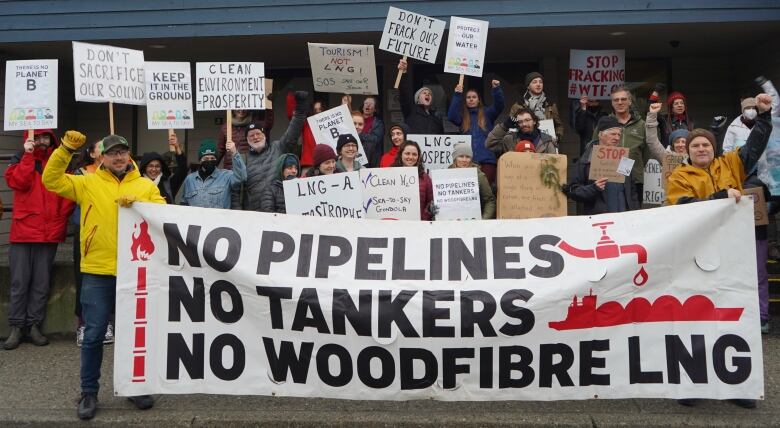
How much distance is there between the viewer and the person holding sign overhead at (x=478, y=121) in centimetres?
782

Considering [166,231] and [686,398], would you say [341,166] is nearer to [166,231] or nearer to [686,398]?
[166,231]

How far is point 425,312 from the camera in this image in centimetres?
457

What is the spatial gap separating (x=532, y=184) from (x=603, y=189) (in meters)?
0.62

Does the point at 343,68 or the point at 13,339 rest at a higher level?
the point at 343,68

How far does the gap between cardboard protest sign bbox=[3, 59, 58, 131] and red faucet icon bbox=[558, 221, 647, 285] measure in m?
4.56

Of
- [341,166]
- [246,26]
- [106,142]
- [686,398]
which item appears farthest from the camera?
[246,26]

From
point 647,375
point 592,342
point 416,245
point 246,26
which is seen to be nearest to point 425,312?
point 416,245

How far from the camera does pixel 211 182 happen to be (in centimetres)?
648

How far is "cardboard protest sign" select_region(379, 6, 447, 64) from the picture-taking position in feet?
25.6

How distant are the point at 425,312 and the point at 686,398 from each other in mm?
1690

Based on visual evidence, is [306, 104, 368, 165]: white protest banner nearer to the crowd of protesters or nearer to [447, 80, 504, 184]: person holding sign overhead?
the crowd of protesters

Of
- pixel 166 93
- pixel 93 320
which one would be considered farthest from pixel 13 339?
pixel 166 93

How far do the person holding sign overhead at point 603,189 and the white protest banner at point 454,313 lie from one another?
1.60m

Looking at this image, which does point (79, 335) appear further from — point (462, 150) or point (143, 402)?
point (462, 150)
